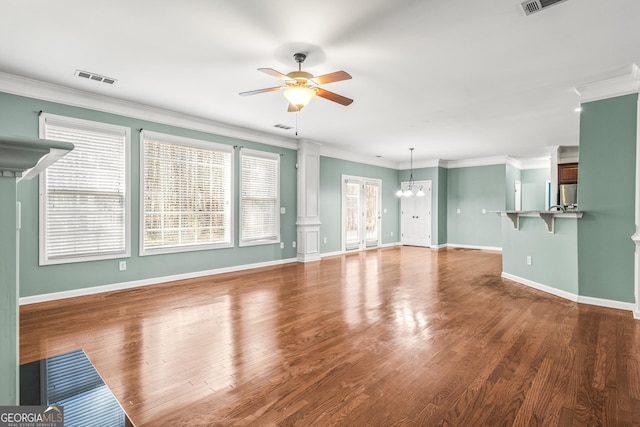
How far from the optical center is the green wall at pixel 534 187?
33.1 ft

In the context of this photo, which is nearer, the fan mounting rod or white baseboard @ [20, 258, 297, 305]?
the fan mounting rod

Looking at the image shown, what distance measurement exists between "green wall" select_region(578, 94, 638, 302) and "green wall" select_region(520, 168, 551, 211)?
6828 millimetres

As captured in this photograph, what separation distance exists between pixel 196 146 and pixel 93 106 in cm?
155

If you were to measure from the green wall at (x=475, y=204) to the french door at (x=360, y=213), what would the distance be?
2.46 meters

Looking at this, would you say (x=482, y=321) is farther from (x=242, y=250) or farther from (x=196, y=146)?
(x=196, y=146)

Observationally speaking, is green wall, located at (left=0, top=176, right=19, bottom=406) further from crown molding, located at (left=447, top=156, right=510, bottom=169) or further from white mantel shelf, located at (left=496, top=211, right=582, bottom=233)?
crown molding, located at (left=447, top=156, right=510, bottom=169)

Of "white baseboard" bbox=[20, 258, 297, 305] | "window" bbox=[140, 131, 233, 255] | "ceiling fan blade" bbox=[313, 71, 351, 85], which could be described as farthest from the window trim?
"ceiling fan blade" bbox=[313, 71, 351, 85]

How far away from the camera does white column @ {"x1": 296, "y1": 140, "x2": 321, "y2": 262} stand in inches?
291

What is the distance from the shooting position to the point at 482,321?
3506mm

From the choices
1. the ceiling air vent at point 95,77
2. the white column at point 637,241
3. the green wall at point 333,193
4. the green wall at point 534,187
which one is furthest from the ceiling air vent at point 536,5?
the green wall at point 534,187

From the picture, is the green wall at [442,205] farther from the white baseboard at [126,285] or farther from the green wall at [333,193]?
the white baseboard at [126,285]

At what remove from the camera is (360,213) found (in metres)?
9.42

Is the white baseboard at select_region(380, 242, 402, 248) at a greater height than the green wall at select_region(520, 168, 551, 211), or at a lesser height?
lesser

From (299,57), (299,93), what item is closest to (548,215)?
(299,93)
